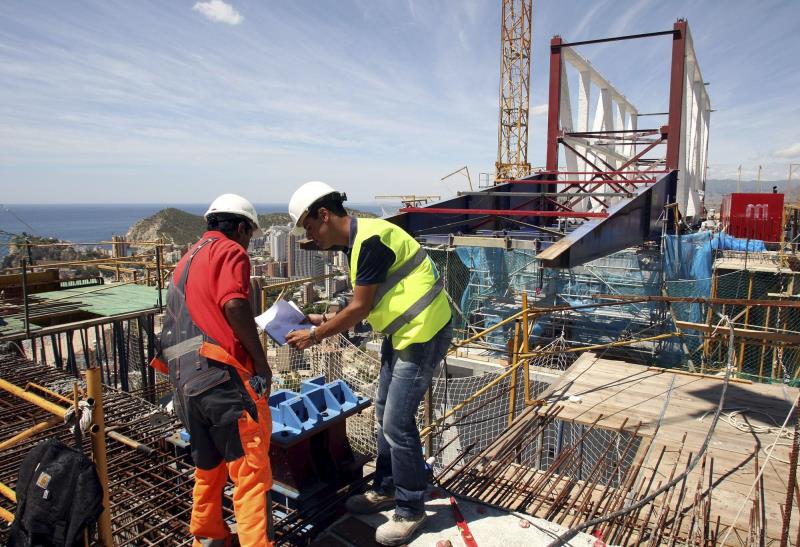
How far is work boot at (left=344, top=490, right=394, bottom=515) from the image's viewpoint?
11.1 ft

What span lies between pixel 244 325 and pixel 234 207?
2.63 feet

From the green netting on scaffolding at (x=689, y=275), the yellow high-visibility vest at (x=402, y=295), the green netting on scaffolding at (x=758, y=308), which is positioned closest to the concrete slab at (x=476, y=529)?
the yellow high-visibility vest at (x=402, y=295)

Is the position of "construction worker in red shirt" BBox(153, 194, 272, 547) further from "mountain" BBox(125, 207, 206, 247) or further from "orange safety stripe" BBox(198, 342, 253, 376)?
"mountain" BBox(125, 207, 206, 247)

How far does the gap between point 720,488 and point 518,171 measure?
164 feet

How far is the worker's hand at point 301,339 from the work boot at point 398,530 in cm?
119

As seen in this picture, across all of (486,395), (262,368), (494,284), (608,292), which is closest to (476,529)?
(262,368)

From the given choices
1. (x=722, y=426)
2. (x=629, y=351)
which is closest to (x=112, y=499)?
(x=722, y=426)

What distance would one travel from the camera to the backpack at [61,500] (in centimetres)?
234

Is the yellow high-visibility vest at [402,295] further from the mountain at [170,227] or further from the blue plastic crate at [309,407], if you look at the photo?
the mountain at [170,227]

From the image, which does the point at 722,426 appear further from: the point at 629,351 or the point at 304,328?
the point at 629,351

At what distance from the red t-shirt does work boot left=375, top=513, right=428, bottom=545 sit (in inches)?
54.1

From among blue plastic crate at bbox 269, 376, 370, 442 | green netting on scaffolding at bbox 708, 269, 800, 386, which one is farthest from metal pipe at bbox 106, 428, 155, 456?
green netting on scaffolding at bbox 708, 269, 800, 386

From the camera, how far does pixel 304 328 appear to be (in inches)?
129

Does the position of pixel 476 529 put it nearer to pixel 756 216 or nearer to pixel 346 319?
pixel 346 319
